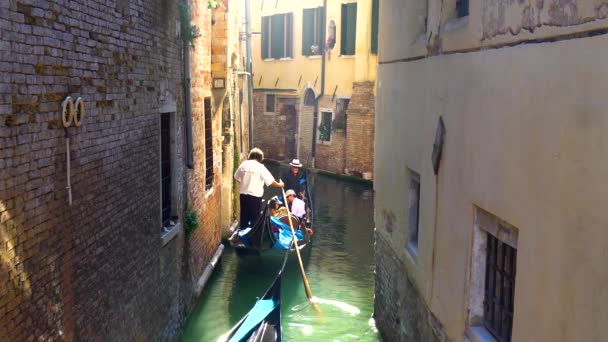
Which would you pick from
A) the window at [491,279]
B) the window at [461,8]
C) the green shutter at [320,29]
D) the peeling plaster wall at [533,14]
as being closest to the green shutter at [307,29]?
the green shutter at [320,29]

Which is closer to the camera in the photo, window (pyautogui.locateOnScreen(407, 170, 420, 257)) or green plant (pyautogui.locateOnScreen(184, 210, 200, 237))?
window (pyautogui.locateOnScreen(407, 170, 420, 257))

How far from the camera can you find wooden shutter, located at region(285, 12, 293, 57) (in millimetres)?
20484

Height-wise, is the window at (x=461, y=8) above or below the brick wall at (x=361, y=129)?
above

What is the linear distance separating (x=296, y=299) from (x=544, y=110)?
624cm

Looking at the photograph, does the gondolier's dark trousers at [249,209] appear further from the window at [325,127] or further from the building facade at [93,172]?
the window at [325,127]

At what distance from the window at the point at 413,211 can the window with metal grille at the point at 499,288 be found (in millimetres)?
1777

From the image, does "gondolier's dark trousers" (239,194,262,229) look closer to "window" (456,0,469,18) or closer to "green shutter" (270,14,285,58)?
"window" (456,0,469,18)

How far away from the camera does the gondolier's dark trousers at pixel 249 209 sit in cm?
953

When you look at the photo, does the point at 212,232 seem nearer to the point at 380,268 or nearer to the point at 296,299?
the point at 296,299

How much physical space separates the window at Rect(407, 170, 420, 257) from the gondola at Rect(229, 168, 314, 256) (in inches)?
139

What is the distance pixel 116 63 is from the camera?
15.1ft

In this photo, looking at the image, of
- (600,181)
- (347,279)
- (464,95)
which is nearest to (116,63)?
(464,95)

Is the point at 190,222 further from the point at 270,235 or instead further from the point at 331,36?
the point at 331,36

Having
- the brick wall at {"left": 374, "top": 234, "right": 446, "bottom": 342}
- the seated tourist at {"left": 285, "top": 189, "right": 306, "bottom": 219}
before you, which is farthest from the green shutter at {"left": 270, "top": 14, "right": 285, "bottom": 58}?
the brick wall at {"left": 374, "top": 234, "right": 446, "bottom": 342}
